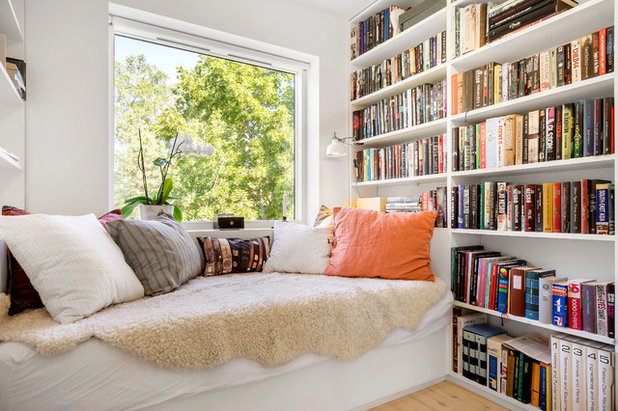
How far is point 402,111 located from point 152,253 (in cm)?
176

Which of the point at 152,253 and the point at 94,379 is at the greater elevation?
the point at 152,253

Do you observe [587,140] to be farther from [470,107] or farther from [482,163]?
[470,107]

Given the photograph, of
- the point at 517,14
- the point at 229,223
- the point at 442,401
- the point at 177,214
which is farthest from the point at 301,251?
the point at 517,14

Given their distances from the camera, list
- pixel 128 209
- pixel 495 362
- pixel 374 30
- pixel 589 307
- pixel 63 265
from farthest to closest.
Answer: pixel 374 30
pixel 128 209
pixel 495 362
pixel 589 307
pixel 63 265

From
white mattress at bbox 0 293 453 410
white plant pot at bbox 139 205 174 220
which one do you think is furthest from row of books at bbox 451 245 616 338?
white plant pot at bbox 139 205 174 220

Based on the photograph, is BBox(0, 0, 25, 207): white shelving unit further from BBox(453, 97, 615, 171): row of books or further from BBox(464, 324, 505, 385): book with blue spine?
BBox(464, 324, 505, 385): book with blue spine

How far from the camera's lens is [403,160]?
8.01ft

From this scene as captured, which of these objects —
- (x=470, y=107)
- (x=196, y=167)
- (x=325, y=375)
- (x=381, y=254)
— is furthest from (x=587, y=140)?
(x=196, y=167)

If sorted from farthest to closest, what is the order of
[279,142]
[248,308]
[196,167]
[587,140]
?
[279,142], [196,167], [587,140], [248,308]

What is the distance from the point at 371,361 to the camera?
172 cm

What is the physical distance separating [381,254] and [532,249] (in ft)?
2.59

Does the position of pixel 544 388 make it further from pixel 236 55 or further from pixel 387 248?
pixel 236 55

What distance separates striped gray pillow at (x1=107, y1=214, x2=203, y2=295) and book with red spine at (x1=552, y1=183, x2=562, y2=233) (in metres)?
1.67

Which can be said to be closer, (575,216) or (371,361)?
(575,216)
